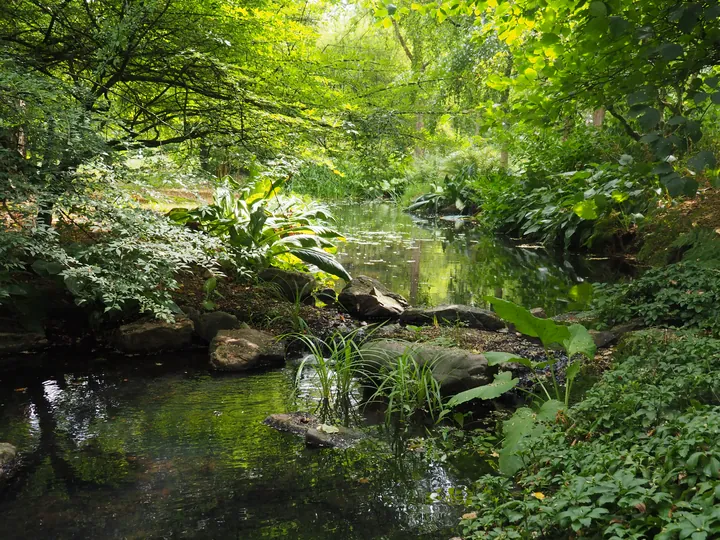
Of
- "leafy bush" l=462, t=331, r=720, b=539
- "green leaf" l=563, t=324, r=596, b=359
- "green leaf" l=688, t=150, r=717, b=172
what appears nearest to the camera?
"leafy bush" l=462, t=331, r=720, b=539

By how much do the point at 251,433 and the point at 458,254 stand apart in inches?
313

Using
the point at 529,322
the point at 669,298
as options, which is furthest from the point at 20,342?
the point at 669,298

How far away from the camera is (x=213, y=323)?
559cm

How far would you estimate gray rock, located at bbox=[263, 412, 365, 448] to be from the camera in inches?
143

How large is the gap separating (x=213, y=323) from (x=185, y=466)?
7.86ft

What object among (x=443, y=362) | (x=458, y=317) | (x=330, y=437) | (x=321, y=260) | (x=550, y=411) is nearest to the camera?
(x=550, y=411)

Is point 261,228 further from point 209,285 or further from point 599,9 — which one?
point 599,9

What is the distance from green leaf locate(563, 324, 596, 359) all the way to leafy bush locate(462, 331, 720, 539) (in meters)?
0.37

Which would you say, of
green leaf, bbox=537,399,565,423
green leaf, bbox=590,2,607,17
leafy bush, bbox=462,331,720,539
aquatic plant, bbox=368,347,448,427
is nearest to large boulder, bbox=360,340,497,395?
aquatic plant, bbox=368,347,448,427

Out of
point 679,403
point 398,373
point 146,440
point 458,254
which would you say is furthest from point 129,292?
point 458,254

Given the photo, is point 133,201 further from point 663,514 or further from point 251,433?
point 663,514

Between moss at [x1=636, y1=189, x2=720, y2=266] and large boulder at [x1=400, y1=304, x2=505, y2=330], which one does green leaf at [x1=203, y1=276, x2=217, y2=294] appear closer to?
large boulder at [x1=400, y1=304, x2=505, y2=330]

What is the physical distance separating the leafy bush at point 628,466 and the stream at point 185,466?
1.52ft

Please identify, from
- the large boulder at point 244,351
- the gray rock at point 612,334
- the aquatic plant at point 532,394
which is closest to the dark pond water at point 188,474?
the aquatic plant at point 532,394
